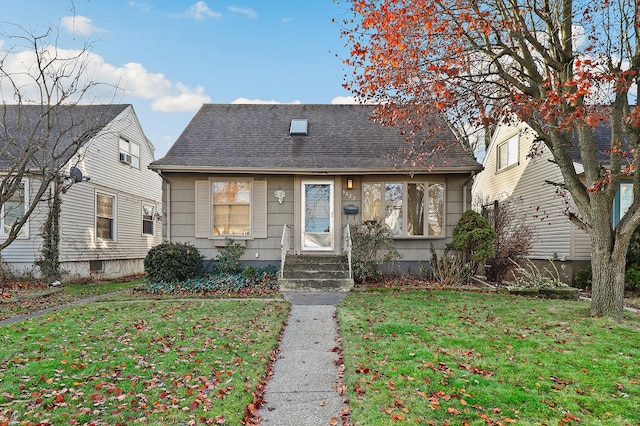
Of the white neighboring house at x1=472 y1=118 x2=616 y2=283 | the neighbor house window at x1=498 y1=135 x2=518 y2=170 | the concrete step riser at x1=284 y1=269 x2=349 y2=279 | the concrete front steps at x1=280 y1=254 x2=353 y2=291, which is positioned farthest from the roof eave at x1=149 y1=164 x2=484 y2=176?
the neighbor house window at x1=498 y1=135 x2=518 y2=170

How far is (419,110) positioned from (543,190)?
272 inches

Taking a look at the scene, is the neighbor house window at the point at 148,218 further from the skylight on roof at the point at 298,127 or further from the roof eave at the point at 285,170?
the skylight on roof at the point at 298,127

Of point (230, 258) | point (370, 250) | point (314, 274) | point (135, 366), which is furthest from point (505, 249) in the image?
point (135, 366)

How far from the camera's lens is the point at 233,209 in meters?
11.0

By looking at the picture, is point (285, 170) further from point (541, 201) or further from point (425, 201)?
point (541, 201)

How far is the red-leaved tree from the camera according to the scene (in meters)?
6.06

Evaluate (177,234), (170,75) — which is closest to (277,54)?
(170,75)

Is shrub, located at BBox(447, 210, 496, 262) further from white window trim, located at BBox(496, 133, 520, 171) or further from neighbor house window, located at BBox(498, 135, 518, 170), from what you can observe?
Result: neighbor house window, located at BBox(498, 135, 518, 170)

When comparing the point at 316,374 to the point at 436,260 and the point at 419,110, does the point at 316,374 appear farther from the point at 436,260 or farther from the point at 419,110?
the point at 436,260

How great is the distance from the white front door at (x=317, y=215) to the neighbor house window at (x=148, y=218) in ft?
29.5

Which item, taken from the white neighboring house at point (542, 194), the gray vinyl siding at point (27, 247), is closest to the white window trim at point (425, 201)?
the white neighboring house at point (542, 194)

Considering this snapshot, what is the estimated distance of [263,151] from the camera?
11438mm

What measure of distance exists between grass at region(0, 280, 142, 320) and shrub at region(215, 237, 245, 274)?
3142mm

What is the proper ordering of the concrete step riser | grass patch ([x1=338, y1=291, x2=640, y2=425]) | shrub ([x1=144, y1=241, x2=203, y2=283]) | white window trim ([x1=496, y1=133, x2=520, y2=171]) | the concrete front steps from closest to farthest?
grass patch ([x1=338, y1=291, x2=640, y2=425]) → the concrete front steps → the concrete step riser → shrub ([x1=144, y1=241, x2=203, y2=283]) → white window trim ([x1=496, y1=133, x2=520, y2=171])
